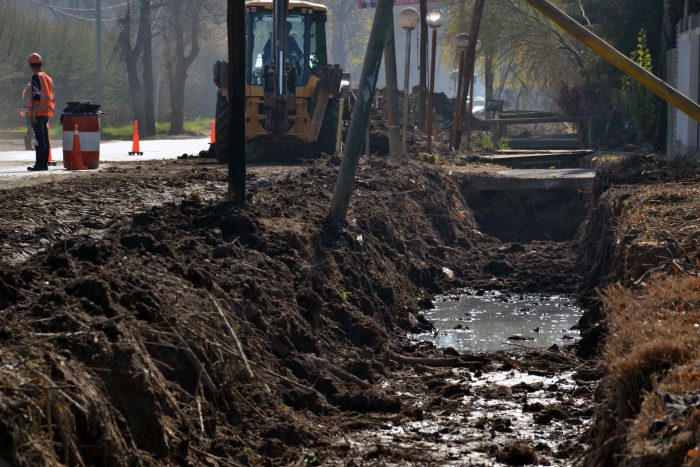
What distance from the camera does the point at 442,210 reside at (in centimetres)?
1986

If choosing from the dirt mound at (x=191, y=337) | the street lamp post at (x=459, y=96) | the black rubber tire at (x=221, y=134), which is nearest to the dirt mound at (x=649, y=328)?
the dirt mound at (x=191, y=337)

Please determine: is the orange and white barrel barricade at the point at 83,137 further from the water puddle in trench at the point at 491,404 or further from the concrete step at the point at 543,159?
the concrete step at the point at 543,159

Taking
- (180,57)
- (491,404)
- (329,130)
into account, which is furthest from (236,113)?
(180,57)

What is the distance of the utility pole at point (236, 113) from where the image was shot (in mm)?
12688

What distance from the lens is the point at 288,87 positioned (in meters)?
21.8

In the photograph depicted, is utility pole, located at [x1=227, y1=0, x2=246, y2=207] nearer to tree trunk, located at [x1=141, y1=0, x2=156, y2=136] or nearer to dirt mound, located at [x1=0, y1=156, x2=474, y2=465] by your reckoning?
dirt mound, located at [x1=0, y1=156, x2=474, y2=465]

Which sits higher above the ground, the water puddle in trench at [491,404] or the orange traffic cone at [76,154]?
the orange traffic cone at [76,154]

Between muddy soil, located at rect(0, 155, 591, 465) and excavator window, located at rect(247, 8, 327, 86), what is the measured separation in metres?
7.29

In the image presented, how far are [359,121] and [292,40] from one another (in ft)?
28.9

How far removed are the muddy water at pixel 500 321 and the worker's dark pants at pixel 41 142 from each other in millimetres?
6930

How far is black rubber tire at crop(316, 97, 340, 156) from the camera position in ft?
74.4

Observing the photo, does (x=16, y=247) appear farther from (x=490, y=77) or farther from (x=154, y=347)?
(x=490, y=77)

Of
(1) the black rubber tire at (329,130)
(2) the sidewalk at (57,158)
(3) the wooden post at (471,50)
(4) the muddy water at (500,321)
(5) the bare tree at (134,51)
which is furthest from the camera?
(5) the bare tree at (134,51)

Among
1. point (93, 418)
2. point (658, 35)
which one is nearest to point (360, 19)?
point (658, 35)
